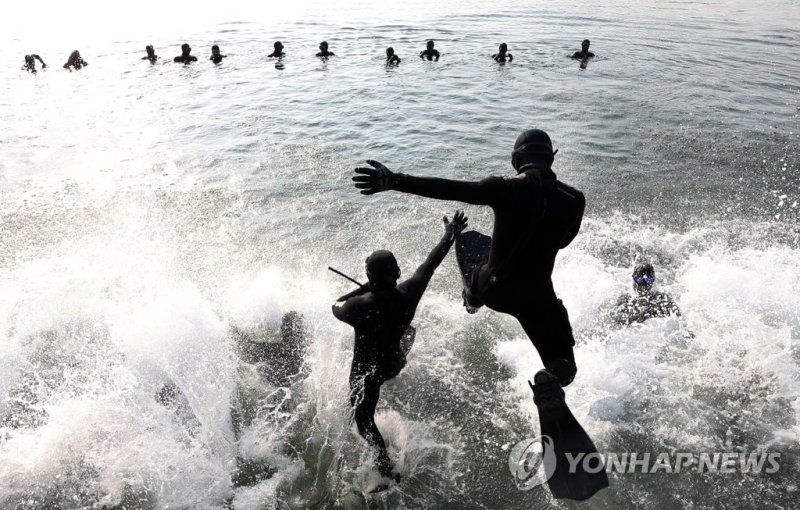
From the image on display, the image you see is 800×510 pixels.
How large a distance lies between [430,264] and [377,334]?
0.78m

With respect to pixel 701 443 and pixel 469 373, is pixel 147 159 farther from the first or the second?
pixel 701 443

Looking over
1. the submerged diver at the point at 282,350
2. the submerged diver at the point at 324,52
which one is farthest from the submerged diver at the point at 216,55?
the submerged diver at the point at 282,350

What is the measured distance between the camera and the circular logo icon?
462 centimetres

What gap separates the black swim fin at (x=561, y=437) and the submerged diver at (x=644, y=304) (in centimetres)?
286

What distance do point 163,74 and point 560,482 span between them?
20.9 m

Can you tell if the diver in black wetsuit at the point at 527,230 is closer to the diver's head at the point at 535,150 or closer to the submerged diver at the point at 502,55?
the diver's head at the point at 535,150

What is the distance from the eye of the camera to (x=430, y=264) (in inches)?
178

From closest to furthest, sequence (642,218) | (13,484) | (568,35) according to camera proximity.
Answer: (13,484) → (642,218) → (568,35)

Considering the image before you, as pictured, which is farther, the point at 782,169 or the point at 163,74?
the point at 163,74

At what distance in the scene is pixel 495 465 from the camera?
4.79 meters

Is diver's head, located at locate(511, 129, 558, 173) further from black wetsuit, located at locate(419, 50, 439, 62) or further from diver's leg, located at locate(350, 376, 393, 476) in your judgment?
black wetsuit, located at locate(419, 50, 439, 62)

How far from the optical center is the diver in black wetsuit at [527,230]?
3.39 meters

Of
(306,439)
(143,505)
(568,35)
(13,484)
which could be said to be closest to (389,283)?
(306,439)

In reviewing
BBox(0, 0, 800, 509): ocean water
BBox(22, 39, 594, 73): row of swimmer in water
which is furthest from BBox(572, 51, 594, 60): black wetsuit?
BBox(0, 0, 800, 509): ocean water
